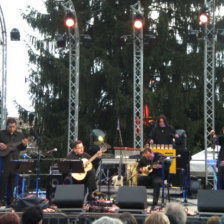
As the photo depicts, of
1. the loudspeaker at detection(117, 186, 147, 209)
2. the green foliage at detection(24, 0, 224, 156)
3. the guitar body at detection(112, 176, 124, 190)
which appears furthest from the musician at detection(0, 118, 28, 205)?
the green foliage at detection(24, 0, 224, 156)

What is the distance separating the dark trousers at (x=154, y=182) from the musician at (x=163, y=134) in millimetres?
1186

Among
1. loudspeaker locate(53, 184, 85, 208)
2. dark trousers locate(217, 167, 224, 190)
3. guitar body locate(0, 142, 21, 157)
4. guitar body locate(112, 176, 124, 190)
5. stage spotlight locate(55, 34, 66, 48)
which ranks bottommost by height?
loudspeaker locate(53, 184, 85, 208)

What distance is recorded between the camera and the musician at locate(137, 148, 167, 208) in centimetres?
1166

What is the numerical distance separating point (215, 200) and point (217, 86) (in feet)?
45.6

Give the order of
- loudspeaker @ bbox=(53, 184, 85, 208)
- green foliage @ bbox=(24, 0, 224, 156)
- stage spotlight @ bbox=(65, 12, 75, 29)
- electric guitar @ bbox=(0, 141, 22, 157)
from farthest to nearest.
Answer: green foliage @ bbox=(24, 0, 224, 156) → stage spotlight @ bbox=(65, 12, 75, 29) → electric guitar @ bbox=(0, 141, 22, 157) → loudspeaker @ bbox=(53, 184, 85, 208)

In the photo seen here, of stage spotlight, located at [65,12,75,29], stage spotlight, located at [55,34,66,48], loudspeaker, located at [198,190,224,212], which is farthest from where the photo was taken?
stage spotlight, located at [55,34,66,48]

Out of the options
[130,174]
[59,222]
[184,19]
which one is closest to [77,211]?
[59,222]

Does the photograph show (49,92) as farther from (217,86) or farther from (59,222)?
(59,222)

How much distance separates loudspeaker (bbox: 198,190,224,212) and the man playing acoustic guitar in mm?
2225

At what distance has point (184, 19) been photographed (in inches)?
920

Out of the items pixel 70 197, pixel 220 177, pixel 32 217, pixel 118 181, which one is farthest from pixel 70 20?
pixel 32 217

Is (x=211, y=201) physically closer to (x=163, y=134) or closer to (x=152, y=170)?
(x=152, y=170)

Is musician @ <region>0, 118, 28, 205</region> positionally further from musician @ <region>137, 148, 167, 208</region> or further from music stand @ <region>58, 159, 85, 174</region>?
musician @ <region>137, 148, 167, 208</region>

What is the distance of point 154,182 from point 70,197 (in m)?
2.39
